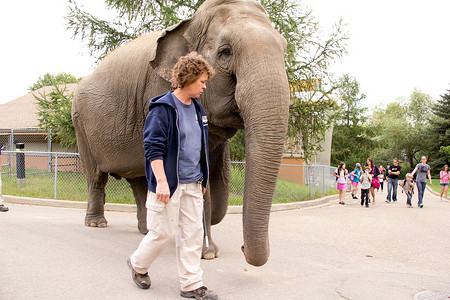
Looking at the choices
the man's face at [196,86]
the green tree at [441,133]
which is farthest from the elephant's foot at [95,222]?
the green tree at [441,133]

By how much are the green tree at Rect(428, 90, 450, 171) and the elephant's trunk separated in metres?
50.9

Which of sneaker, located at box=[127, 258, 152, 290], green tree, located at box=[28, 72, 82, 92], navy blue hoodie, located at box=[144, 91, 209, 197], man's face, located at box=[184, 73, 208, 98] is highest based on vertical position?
green tree, located at box=[28, 72, 82, 92]

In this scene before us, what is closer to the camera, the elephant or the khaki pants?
the khaki pants

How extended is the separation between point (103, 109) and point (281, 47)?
2822 millimetres

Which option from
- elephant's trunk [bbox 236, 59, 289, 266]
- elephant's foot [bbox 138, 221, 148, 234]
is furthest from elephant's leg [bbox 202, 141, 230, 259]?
elephant's trunk [bbox 236, 59, 289, 266]

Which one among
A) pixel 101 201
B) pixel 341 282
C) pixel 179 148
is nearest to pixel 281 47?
pixel 179 148

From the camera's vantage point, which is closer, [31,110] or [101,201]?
[101,201]

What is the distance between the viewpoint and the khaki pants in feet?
11.2

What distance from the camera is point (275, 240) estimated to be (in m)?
6.78

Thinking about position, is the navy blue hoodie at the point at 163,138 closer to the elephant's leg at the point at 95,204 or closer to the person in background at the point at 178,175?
the person in background at the point at 178,175

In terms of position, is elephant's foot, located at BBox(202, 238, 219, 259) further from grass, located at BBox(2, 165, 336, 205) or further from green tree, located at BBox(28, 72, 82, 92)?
green tree, located at BBox(28, 72, 82, 92)

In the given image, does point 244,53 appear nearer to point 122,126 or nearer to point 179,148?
point 179,148

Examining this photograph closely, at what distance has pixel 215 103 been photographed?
4.54 m

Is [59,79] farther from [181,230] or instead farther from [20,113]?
[181,230]
